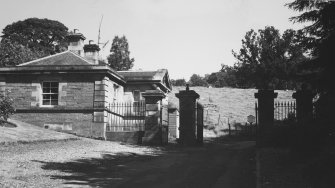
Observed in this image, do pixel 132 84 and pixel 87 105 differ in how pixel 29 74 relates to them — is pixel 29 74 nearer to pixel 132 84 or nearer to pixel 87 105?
pixel 87 105

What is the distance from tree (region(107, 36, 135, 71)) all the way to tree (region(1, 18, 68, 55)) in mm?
7342

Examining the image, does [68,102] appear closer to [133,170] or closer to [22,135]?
[22,135]

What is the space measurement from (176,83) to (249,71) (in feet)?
154

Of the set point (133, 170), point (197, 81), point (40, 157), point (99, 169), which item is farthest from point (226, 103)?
point (197, 81)

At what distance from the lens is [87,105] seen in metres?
20.8

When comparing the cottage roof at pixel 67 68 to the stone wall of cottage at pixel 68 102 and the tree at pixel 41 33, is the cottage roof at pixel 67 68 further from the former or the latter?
the tree at pixel 41 33

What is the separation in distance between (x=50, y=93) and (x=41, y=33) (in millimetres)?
32890

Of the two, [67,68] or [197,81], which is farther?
[197,81]

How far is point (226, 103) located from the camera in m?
40.3

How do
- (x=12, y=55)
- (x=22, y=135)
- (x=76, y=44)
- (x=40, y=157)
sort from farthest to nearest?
(x=12, y=55) < (x=76, y=44) < (x=22, y=135) < (x=40, y=157)

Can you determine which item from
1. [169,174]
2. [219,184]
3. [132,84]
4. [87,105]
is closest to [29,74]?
[87,105]

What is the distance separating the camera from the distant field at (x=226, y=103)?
35469mm

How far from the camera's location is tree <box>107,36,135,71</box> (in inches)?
2156

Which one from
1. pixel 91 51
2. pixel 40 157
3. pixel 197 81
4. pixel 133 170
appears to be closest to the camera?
pixel 133 170
